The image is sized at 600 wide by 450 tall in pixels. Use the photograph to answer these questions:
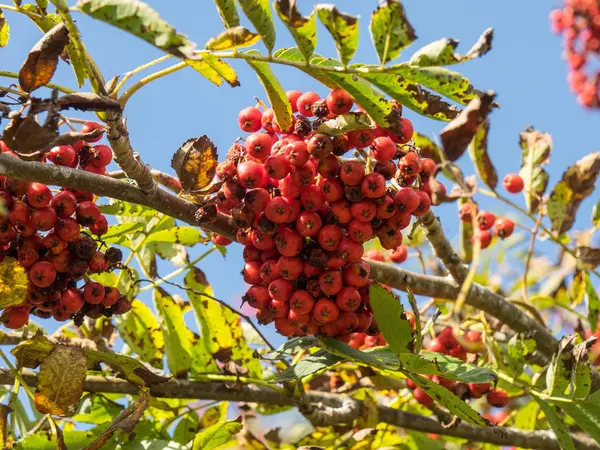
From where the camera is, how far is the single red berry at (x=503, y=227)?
10.4ft

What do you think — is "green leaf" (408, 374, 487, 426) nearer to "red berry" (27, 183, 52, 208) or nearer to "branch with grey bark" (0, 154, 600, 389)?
"branch with grey bark" (0, 154, 600, 389)

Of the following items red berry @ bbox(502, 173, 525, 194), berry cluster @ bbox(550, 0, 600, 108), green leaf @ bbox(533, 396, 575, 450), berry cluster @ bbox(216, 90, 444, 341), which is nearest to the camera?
berry cluster @ bbox(216, 90, 444, 341)

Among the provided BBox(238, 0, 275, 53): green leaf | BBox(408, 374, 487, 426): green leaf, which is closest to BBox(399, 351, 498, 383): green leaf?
BBox(408, 374, 487, 426): green leaf

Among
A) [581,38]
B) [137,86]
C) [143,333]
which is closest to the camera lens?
[137,86]

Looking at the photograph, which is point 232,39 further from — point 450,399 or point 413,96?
point 450,399

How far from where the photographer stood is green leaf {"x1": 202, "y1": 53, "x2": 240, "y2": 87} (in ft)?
5.78

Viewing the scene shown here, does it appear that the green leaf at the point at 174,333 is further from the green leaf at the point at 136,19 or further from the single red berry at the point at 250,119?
the green leaf at the point at 136,19

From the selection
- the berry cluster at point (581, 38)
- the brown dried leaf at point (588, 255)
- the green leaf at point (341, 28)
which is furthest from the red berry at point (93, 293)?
the berry cluster at point (581, 38)

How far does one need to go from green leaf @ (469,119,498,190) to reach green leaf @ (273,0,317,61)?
98 cm

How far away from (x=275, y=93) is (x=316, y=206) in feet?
1.06

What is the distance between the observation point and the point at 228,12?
5.97 ft

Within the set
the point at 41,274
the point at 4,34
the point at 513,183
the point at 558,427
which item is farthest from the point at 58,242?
the point at 513,183

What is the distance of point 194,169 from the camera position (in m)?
2.05

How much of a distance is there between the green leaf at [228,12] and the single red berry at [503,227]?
1755mm
